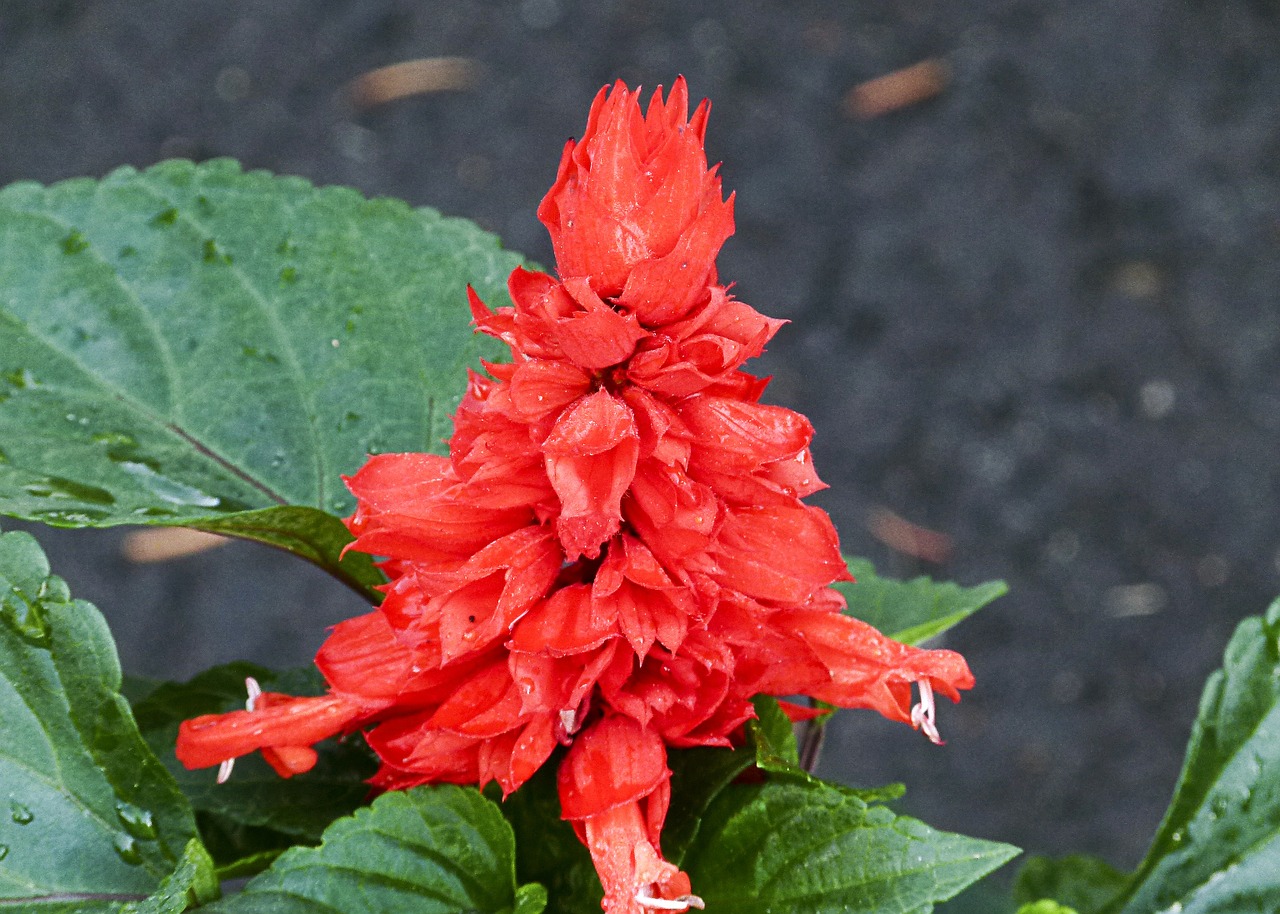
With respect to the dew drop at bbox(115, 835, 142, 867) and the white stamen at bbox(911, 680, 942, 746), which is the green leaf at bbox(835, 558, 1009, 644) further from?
the dew drop at bbox(115, 835, 142, 867)

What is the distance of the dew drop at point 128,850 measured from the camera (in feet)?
2.33

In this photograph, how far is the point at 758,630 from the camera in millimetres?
615

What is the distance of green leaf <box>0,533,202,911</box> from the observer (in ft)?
2.26

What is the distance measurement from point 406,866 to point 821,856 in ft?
0.66

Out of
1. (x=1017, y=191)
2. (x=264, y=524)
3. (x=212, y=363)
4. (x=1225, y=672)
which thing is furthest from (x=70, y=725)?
(x=1017, y=191)

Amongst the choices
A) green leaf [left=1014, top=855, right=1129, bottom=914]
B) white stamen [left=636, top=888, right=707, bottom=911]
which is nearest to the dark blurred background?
green leaf [left=1014, top=855, right=1129, bottom=914]

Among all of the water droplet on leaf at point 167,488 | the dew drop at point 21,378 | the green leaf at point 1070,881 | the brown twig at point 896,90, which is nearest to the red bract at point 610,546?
the water droplet on leaf at point 167,488

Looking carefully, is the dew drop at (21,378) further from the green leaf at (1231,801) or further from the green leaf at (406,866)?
the green leaf at (1231,801)

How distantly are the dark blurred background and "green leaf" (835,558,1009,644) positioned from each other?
44.2 inches

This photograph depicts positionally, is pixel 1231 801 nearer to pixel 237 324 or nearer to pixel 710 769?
pixel 710 769

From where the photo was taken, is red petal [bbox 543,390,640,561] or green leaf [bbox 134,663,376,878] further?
green leaf [bbox 134,663,376,878]

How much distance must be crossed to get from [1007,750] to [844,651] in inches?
59.0

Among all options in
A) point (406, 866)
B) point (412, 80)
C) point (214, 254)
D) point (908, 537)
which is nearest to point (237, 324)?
point (214, 254)

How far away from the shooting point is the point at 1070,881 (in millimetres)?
1022
